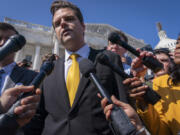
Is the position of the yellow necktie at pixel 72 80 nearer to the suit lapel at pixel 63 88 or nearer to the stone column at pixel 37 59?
the suit lapel at pixel 63 88

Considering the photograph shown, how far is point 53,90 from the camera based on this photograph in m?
2.02

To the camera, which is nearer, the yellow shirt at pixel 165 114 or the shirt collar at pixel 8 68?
the yellow shirt at pixel 165 114

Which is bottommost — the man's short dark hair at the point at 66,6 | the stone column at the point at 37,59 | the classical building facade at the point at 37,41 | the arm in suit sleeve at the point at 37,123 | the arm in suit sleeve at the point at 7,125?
the arm in suit sleeve at the point at 7,125

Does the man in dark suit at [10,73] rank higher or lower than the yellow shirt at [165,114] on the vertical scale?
higher

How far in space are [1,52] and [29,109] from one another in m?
0.60

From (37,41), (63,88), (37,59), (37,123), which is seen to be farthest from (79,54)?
(37,41)

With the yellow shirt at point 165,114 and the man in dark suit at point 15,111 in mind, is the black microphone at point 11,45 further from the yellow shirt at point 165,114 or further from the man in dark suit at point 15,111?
the yellow shirt at point 165,114

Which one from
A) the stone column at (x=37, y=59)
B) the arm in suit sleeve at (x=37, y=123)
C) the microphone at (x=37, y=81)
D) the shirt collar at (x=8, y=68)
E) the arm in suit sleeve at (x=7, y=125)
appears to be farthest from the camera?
the stone column at (x=37, y=59)

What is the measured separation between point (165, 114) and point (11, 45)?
1968 millimetres

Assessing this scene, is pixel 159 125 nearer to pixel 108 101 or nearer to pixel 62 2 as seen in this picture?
pixel 108 101

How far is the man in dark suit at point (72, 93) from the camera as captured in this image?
5.43 ft

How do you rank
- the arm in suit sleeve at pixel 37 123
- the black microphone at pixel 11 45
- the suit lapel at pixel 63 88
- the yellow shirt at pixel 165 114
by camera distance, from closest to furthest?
the black microphone at pixel 11 45 < the yellow shirt at pixel 165 114 < the suit lapel at pixel 63 88 < the arm in suit sleeve at pixel 37 123

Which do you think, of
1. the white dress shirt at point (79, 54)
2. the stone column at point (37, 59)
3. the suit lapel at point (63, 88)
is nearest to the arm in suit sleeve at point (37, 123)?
the suit lapel at point (63, 88)

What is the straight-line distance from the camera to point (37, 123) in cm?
208
